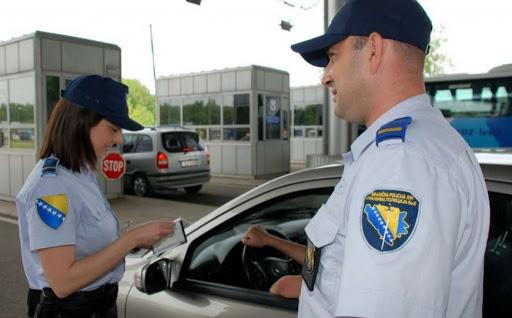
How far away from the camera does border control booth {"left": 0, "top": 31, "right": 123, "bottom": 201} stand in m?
10.6

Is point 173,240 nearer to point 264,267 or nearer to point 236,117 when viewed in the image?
point 264,267

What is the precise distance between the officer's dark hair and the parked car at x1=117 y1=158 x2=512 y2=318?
65 cm

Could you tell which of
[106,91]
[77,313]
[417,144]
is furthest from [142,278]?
[417,144]

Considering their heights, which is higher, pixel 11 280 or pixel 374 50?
pixel 374 50

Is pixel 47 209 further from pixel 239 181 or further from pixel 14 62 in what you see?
pixel 239 181

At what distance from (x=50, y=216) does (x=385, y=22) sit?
4.23 feet

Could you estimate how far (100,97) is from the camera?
1.92 metres

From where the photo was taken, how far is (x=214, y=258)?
2.50m

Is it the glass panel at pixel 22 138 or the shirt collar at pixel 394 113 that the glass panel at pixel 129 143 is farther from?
the shirt collar at pixel 394 113

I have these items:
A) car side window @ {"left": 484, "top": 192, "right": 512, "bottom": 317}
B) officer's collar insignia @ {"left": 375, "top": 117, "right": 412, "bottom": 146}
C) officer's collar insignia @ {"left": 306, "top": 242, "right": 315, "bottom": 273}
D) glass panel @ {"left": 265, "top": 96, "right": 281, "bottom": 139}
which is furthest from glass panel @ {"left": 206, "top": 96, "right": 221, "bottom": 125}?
officer's collar insignia @ {"left": 375, "top": 117, "right": 412, "bottom": 146}

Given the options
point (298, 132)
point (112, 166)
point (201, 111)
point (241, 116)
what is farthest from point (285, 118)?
point (112, 166)

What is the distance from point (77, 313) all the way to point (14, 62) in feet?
35.3

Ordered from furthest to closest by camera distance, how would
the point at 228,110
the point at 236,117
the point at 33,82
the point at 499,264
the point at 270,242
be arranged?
1. the point at 228,110
2. the point at 236,117
3. the point at 33,82
4. the point at 270,242
5. the point at 499,264

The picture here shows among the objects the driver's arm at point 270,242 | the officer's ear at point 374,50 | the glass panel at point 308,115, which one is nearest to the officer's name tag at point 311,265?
the officer's ear at point 374,50
